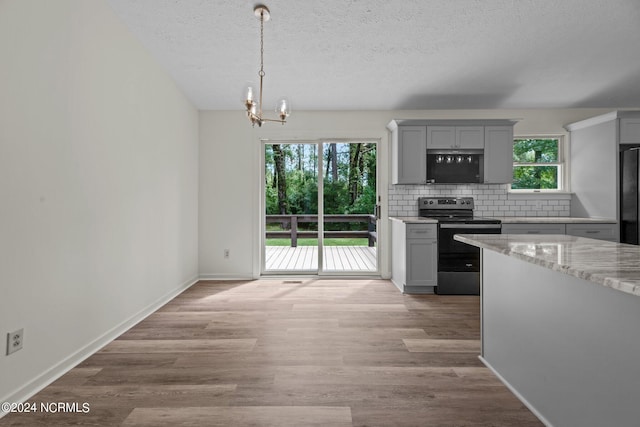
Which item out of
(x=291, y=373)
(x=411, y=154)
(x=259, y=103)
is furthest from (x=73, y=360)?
(x=411, y=154)

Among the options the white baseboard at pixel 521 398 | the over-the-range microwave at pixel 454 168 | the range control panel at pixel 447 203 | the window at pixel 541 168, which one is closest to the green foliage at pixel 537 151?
the window at pixel 541 168

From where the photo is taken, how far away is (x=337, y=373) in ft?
6.66

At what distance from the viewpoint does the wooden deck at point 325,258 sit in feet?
15.7

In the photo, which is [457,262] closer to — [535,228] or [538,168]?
[535,228]

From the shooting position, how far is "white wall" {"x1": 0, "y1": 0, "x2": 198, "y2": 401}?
1.73m

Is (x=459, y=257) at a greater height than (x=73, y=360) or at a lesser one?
greater

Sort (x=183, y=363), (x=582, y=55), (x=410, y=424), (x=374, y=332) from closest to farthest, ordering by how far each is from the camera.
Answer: (x=410, y=424) → (x=183, y=363) → (x=374, y=332) → (x=582, y=55)

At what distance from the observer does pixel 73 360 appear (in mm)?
2139

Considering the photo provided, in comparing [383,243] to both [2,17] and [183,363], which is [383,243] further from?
[2,17]

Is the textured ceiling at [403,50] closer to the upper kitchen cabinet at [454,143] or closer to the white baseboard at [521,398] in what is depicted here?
the upper kitchen cabinet at [454,143]

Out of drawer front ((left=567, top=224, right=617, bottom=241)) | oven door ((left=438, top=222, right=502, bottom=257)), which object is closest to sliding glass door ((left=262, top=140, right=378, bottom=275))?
oven door ((left=438, top=222, right=502, bottom=257))

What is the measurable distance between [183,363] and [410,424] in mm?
1493

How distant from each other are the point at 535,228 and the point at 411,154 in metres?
1.71

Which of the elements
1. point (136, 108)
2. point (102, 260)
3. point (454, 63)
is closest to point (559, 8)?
point (454, 63)
